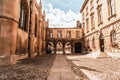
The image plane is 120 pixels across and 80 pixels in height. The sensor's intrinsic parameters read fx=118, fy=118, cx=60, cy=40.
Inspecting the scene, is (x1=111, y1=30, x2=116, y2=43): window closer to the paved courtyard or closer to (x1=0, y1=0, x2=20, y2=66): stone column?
the paved courtyard

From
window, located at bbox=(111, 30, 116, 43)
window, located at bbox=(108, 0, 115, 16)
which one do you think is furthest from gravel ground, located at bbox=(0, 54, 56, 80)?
window, located at bbox=(108, 0, 115, 16)

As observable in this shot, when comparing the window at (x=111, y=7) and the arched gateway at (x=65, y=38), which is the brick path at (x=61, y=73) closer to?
the window at (x=111, y=7)

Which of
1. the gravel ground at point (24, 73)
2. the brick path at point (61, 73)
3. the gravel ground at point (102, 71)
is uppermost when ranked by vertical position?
the gravel ground at point (24, 73)

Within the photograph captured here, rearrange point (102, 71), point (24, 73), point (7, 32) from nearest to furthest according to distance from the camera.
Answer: point (24, 73)
point (102, 71)
point (7, 32)

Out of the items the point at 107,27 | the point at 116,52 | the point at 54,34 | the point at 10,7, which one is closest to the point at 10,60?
the point at 10,7

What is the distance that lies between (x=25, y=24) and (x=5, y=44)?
599cm

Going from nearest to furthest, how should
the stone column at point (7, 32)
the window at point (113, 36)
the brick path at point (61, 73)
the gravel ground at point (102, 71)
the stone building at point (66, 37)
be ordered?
1. the brick path at point (61, 73)
2. the gravel ground at point (102, 71)
3. the stone column at point (7, 32)
4. the window at point (113, 36)
5. the stone building at point (66, 37)

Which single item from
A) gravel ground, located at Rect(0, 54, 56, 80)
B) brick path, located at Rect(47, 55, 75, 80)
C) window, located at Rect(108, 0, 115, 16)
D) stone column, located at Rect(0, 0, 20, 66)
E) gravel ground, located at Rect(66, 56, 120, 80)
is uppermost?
window, located at Rect(108, 0, 115, 16)

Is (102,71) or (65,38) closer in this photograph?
(102,71)

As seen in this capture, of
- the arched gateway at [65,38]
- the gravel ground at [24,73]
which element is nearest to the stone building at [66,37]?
the arched gateway at [65,38]

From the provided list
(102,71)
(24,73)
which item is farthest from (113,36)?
(24,73)

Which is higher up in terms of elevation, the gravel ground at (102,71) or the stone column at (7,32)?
the stone column at (7,32)

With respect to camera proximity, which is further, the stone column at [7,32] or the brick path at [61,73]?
the stone column at [7,32]

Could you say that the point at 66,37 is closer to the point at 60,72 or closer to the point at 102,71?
the point at 102,71
